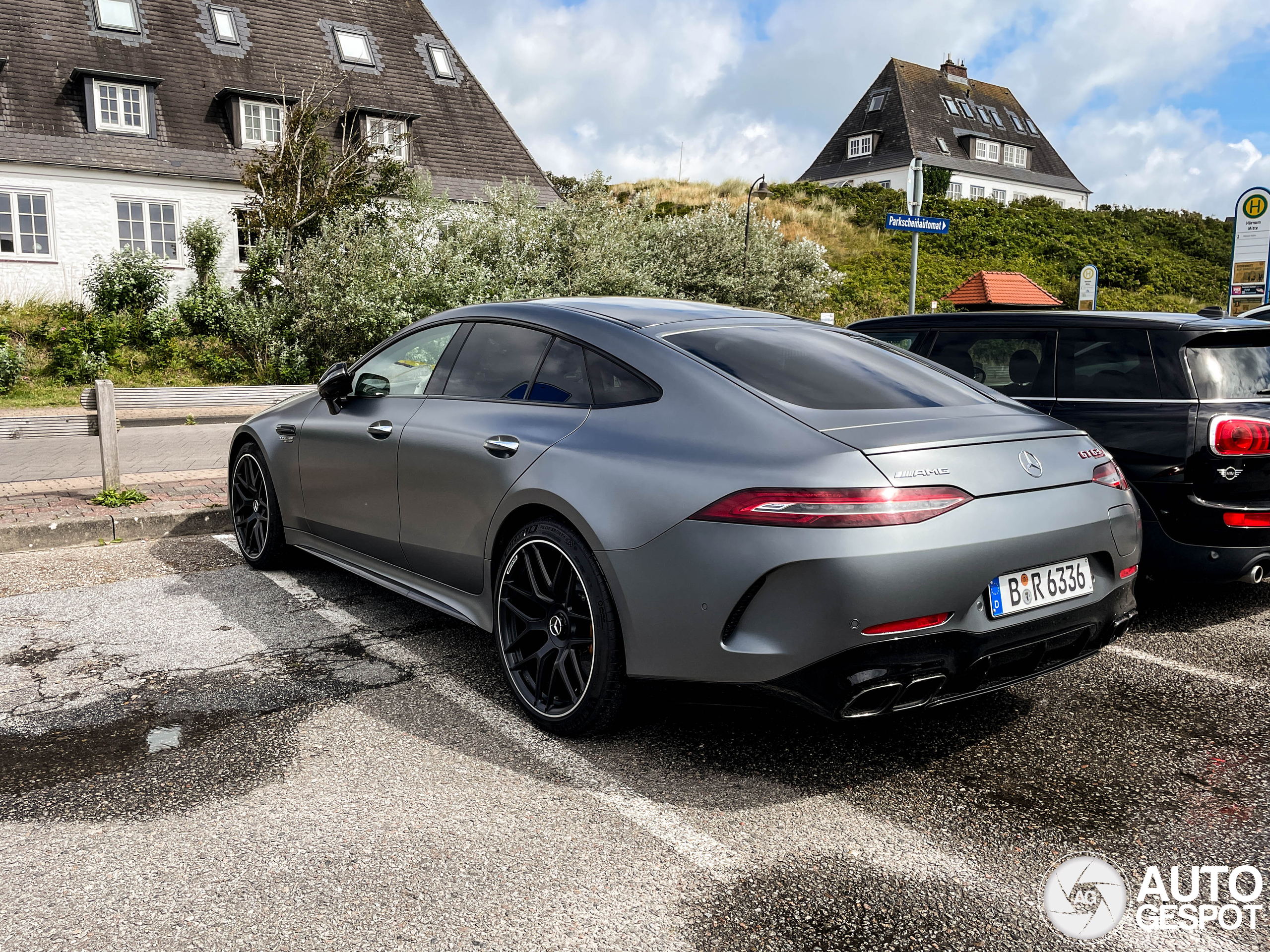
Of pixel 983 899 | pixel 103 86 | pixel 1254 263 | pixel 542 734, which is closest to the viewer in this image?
pixel 983 899

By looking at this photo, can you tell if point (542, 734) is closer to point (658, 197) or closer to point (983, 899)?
point (983, 899)

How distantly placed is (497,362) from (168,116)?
24.2 metres

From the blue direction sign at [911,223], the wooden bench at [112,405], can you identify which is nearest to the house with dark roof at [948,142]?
the blue direction sign at [911,223]

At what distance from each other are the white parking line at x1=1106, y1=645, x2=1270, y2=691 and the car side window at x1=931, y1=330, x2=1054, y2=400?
1459 mm

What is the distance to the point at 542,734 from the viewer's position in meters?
3.52

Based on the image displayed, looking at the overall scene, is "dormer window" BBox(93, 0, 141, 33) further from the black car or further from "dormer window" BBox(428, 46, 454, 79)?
the black car

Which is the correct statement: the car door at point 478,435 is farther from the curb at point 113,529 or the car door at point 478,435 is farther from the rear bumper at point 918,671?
the curb at point 113,529

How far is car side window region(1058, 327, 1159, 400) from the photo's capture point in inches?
192

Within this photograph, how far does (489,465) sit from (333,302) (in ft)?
48.1

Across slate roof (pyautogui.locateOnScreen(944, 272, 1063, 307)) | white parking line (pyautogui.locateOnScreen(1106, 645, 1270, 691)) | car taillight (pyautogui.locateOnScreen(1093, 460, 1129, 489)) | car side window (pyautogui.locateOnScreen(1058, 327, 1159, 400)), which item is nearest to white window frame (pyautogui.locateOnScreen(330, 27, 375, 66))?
slate roof (pyautogui.locateOnScreen(944, 272, 1063, 307))

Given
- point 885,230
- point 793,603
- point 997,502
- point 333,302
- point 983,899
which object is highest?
point 885,230

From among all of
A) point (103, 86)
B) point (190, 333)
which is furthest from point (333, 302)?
point (103, 86)

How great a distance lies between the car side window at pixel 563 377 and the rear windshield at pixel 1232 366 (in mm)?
3099

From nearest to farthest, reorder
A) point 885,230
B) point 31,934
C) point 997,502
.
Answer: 1. point 31,934
2. point 997,502
3. point 885,230
